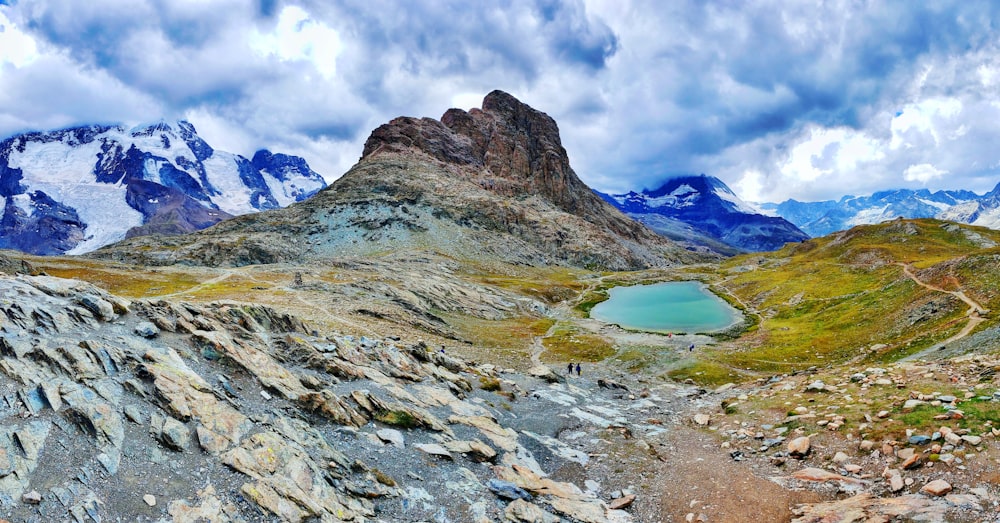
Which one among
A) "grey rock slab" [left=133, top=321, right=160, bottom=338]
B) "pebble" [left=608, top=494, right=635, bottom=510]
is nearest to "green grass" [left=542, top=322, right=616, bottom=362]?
"pebble" [left=608, top=494, right=635, bottom=510]

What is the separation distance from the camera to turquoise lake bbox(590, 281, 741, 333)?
104 metres

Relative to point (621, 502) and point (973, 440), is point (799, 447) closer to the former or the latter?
point (973, 440)

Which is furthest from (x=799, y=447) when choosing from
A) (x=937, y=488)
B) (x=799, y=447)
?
(x=937, y=488)

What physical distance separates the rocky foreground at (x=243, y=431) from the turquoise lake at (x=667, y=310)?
70.5 meters

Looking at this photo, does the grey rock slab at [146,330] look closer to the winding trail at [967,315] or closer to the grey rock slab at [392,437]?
the grey rock slab at [392,437]

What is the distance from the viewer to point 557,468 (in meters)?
29.7

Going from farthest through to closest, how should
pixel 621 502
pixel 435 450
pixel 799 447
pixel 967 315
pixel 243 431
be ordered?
pixel 967 315, pixel 435 450, pixel 799 447, pixel 621 502, pixel 243 431

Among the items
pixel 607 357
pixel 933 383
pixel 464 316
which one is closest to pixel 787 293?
pixel 607 357

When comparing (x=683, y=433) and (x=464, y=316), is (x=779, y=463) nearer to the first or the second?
(x=683, y=433)

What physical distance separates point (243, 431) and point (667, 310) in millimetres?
118432

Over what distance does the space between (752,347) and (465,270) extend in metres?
116

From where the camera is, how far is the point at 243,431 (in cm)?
2223

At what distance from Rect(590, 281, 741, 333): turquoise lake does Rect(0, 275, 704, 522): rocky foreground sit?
70.5m

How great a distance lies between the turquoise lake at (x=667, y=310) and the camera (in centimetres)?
10412
